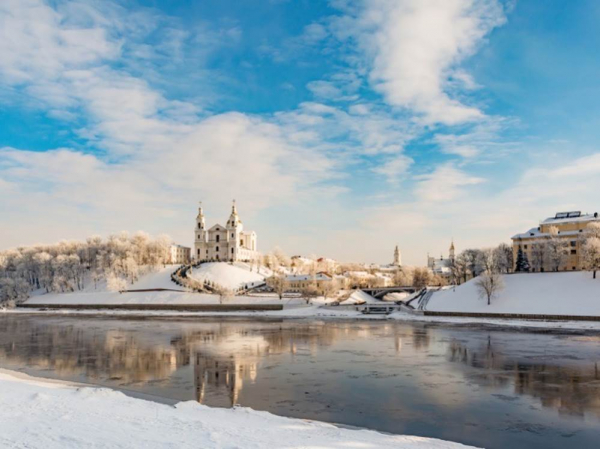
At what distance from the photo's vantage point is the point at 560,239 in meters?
72.3

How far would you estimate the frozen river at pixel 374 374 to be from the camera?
17.1 meters

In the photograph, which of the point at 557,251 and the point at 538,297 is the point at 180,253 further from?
the point at 538,297

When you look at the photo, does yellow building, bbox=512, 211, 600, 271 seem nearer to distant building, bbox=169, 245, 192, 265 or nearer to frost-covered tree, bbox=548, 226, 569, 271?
frost-covered tree, bbox=548, 226, 569, 271

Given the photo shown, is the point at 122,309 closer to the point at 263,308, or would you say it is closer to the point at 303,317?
the point at 263,308

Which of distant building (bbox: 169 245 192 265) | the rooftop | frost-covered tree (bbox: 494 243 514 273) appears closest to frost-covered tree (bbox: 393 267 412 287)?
frost-covered tree (bbox: 494 243 514 273)

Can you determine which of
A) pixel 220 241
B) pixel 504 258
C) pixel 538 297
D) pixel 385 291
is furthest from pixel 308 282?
pixel 538 297

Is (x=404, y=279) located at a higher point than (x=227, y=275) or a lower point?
lower

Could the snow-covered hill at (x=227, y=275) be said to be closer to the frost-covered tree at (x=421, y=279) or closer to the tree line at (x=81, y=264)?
the tree line at (x=81, y=264)

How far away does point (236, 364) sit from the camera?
28.3 meters

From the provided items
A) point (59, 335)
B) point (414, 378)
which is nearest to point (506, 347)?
point (414, 378)

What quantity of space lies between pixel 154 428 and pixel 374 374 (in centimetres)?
1349

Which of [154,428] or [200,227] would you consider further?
[200,227]

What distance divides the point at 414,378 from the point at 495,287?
39493 mm

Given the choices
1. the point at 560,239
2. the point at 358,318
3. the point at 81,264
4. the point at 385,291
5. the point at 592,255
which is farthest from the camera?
the point at 81,264
